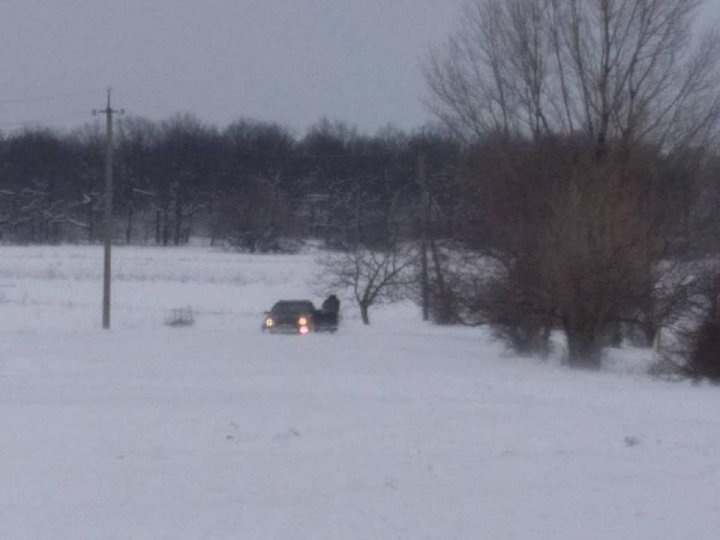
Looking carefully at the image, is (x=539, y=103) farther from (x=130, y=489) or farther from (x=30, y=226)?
(x=30, y=226)

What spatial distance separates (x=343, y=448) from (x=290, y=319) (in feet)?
85.6

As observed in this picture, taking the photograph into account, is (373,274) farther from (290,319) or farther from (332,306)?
(290,319)

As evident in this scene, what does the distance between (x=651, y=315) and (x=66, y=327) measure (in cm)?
1891

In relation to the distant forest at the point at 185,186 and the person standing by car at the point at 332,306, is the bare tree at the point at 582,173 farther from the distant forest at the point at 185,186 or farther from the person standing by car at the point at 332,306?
the distant forest at the point at 185,186

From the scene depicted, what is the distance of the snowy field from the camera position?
1052 cm

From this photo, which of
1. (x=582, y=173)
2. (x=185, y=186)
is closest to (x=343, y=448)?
(x=582, y=173)

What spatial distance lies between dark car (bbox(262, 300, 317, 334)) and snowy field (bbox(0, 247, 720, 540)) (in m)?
9.64

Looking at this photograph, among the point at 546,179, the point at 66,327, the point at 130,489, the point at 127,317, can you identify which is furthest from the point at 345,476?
the point at 127,317

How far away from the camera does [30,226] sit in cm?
9706

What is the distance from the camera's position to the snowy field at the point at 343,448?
34.5 feet

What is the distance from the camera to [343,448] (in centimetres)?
1408

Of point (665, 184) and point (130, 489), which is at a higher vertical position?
point (665, 184)

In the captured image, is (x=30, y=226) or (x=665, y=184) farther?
(x=30, y=226)

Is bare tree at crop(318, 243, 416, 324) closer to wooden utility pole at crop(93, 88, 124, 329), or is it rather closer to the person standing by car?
the person standing by car
